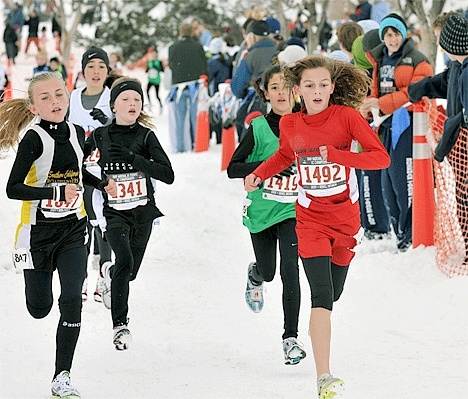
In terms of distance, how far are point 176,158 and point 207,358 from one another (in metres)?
10.4

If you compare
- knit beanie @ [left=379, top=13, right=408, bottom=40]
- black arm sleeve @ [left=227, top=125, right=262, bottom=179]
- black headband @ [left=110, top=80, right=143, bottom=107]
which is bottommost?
black arm sleeve @ [left=227, top=125, right=262, bottom=179]

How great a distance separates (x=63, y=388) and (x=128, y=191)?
1613 mm

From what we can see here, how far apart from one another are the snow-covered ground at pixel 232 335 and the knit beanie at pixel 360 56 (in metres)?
1.72

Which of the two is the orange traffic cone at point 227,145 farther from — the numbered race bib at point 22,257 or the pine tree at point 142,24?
the pine tree at point 142,24

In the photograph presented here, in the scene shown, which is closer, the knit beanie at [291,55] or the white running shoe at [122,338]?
the white running shoe at [122,338]

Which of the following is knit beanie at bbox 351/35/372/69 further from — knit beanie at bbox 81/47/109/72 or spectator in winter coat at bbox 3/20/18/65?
spectator in winter coat at bbox 3/20/18/65

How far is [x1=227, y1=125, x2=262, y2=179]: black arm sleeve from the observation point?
20.0 feet

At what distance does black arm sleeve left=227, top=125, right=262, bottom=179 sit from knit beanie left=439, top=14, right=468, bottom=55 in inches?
81.0

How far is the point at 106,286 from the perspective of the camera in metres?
7.14

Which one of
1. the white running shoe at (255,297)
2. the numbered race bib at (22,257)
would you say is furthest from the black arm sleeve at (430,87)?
the numbered race bib at (22,257)

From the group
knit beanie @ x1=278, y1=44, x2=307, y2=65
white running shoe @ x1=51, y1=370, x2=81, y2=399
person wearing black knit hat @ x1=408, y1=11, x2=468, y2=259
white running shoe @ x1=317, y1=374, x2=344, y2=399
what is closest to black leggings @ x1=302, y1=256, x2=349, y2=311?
white running shoe @ x1=317, y1=374, x2=344, y2=399

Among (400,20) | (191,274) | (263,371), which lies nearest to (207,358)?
(263,371)

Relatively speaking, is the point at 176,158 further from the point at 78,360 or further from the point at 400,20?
the point at 78,360

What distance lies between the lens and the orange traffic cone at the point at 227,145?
14258mm
